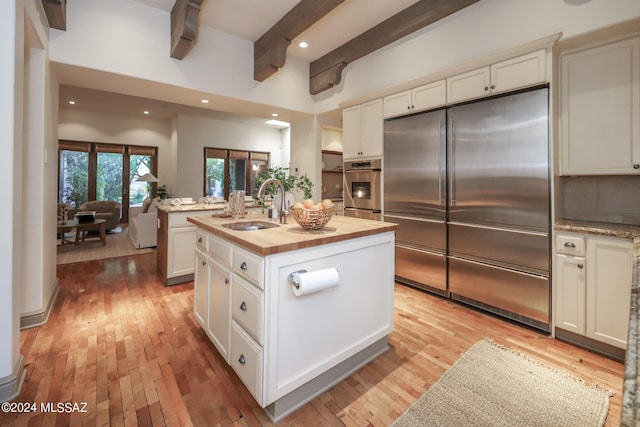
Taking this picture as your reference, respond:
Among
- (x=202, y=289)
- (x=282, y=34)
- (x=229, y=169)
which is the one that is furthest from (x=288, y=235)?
(x=229, y=169)

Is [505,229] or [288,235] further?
[505,229]

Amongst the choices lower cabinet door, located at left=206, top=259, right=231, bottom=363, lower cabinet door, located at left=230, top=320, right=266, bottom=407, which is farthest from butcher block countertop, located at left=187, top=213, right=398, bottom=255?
lower cabinet door, located at left=230, top=320, right=266, bottom=407

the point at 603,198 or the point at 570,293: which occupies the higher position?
the point at 603,198

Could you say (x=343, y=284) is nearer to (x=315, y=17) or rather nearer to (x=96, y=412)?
(x=96, y=412)

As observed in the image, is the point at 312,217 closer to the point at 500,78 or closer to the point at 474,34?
the point at 500,78

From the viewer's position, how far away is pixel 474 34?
111 inches

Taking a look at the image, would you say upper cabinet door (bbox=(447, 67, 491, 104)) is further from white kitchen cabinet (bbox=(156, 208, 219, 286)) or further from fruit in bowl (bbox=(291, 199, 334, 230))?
white kitchen cabinet (bbox=(156, 208, 219, 286))

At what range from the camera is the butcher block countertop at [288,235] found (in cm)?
147

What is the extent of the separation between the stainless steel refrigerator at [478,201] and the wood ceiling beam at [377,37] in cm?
99

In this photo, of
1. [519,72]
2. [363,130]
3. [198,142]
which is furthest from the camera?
[198,142]

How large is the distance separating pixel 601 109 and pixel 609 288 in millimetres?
1369

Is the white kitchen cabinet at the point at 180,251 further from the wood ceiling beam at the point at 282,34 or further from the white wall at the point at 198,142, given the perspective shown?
the white wall at the point at 198,142

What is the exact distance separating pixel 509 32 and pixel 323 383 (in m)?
3.21

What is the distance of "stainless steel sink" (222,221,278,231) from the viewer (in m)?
2.15
